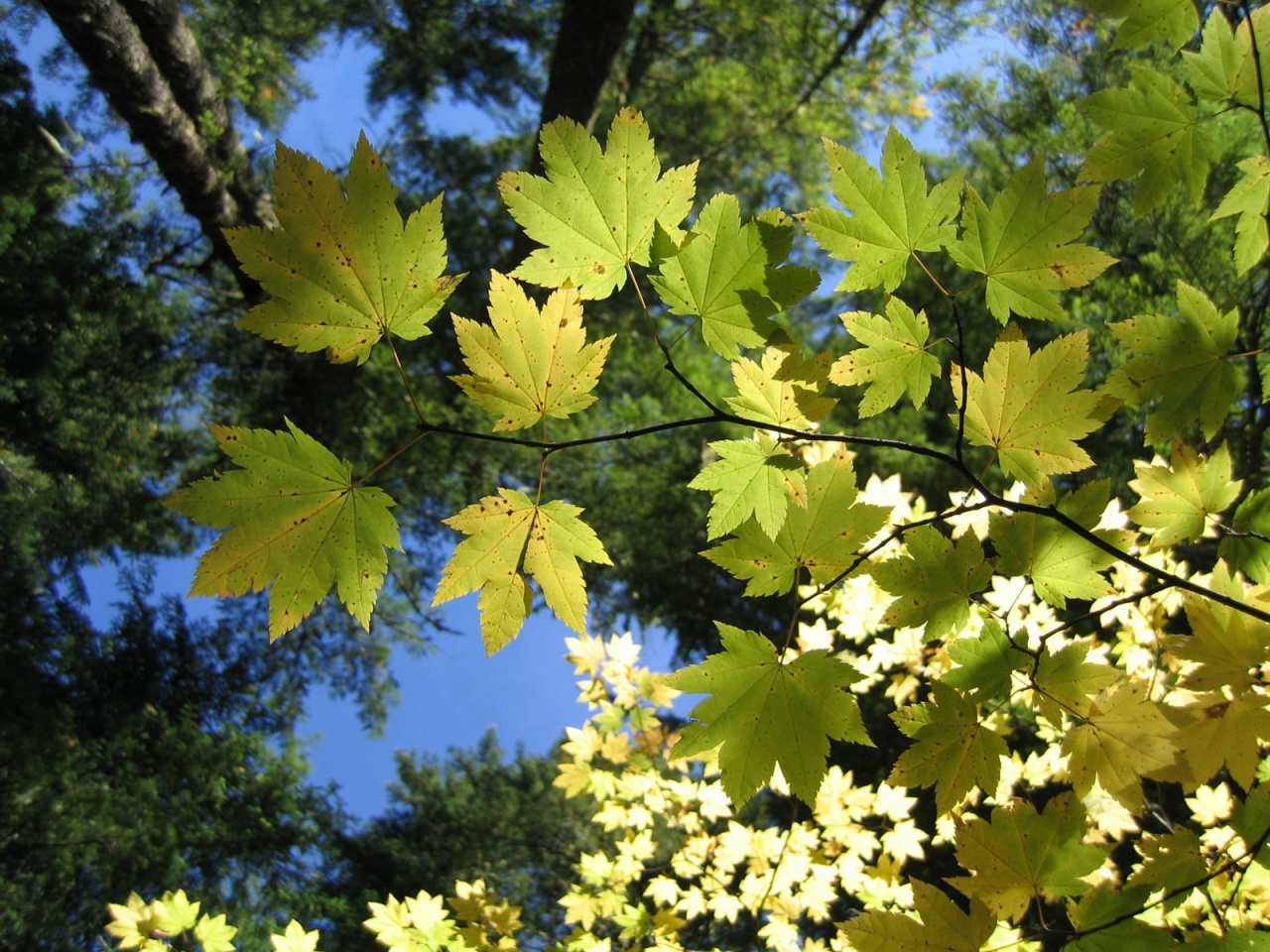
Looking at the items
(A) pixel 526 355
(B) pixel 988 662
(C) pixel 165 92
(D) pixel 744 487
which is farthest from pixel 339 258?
(C) pixel 165 92

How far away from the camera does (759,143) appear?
7074 millimetres

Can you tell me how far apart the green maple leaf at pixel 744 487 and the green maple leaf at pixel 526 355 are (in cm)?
20

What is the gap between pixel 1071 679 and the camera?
994mm

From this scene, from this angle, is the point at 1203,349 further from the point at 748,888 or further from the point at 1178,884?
the point at 748,888

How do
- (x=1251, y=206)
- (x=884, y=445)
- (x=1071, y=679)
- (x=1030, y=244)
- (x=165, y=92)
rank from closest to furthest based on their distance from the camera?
(x=884, y=445) → (x=1030, y=244) → (x=1071, y=679) → (x=1251, y=206) → (x=165, y=92)

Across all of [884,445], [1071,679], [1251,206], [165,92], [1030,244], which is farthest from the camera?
[165,92]

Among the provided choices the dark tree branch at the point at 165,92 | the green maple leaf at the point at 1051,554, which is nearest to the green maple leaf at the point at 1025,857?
the green maple leaf at the point at 1051,554

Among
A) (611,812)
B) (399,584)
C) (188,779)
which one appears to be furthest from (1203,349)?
(188,779)

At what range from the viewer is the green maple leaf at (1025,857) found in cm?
103

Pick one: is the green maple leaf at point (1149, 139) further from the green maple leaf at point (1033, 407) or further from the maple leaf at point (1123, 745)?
the maple leaf at point (1123, 745)

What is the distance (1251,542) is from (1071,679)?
397 millimetres

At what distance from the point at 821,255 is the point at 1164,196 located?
6341mm

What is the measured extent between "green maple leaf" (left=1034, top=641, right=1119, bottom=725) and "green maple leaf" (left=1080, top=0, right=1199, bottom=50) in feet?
2.44

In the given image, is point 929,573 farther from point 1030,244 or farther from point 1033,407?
point 1030,244
